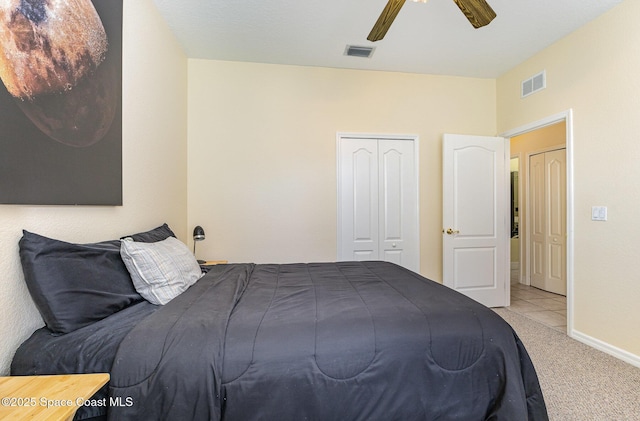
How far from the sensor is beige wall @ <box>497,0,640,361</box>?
211 centimetres

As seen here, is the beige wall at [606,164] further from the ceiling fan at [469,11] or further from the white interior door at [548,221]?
the white interior door at [548,221]

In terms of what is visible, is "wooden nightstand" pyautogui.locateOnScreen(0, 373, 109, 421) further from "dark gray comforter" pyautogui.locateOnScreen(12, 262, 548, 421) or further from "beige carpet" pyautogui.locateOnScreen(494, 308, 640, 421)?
"beige carpet" pyautogui.locateOnScreen(494, 308, 640, 421)

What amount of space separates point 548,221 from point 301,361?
4696 mm

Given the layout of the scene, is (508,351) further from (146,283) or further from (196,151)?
(196,151)

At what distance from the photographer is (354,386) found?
105 centimetres

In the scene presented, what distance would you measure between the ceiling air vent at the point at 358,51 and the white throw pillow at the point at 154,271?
262 cm

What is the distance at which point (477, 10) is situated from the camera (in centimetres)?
168

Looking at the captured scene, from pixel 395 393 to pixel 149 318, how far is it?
106cm

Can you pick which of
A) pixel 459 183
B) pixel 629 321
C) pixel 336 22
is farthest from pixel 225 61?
pixel 629 321

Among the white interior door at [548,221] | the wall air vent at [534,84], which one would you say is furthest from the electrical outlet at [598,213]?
the white interior door at [548,221]

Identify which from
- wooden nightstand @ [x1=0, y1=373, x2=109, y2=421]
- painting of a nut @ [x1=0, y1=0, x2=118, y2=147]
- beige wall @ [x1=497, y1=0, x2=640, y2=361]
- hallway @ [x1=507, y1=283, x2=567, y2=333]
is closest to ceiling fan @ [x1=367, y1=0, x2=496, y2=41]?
beige wall @ [x1=497, y1=0, x2=640, y2=361]

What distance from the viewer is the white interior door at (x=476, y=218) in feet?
10.8

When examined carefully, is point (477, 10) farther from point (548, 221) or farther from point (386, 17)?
point (548, 221)

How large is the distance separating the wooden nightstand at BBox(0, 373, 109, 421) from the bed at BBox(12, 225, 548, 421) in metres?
0.07
